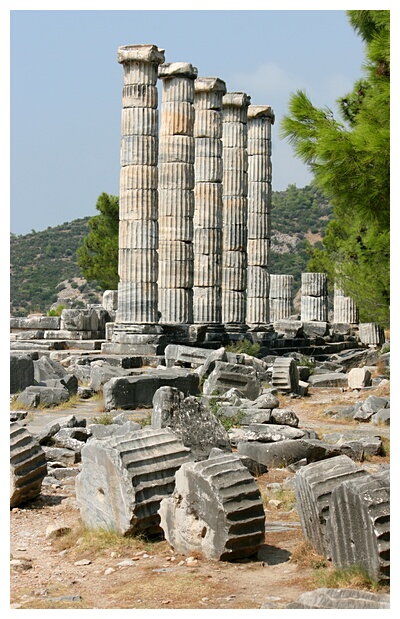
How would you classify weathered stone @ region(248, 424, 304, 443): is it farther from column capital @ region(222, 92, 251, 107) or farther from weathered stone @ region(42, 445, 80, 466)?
column capital @ region(222, 92, 251, 107)

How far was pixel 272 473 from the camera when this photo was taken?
11977 mm

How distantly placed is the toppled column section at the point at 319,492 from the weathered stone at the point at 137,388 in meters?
9.01

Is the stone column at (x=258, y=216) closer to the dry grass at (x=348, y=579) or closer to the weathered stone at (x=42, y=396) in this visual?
the weathered stone at (x=42, y=396)

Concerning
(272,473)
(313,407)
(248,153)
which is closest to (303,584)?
(272,473)

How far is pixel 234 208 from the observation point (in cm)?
3164

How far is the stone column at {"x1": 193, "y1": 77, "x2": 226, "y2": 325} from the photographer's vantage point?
2931 cm

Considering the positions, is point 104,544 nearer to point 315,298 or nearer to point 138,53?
point 138,53

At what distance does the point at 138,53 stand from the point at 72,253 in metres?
57.8

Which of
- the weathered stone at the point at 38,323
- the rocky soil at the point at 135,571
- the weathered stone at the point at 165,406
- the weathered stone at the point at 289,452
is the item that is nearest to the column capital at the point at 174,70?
the weathered stone at the point at 38,323

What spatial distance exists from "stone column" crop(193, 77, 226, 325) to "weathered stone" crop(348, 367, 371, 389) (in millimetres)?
7367

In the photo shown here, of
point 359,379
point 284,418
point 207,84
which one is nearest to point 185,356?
point 359,379

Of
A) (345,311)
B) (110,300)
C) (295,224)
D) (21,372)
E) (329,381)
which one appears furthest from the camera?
(295,224)

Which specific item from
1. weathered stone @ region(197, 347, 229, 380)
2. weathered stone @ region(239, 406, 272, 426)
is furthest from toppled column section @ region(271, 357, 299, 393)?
weathered stone @ region(239, 406, 272, 426)
